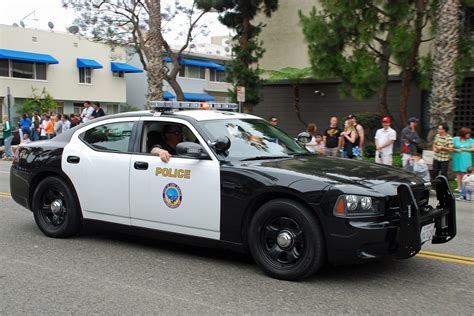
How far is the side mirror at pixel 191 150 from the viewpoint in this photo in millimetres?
5625

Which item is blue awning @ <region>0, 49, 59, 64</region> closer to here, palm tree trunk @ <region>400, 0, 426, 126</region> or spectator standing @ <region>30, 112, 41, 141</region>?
spectator standing @ <region>30, 112, 41, 141</region>

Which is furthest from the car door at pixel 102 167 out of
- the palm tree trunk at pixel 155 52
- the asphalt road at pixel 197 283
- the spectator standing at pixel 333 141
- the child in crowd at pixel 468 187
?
the palm tree trunk at pixel 155 52

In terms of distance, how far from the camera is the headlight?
4777mm

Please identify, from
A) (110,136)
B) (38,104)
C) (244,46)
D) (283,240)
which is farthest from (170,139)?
(38,104)

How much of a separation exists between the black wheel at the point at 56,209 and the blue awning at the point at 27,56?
32.1 metres

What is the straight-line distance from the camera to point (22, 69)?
38.5m

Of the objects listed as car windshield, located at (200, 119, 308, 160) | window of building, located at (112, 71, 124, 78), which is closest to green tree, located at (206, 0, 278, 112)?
car windshield, located at (200, 119, 308, 160)

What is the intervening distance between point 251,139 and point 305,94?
19170mm

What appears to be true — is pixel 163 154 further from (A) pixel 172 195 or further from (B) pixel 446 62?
(B) pixel 446 62

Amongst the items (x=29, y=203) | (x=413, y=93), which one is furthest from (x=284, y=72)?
(x=29, y=203)

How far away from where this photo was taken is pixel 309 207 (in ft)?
16.4

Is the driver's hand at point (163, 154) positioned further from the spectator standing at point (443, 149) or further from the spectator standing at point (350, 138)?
the spectator standing at point (350, 138)

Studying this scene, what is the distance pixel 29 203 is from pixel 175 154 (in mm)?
2377

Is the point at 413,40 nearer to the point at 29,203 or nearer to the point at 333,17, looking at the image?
the point at 333,17
